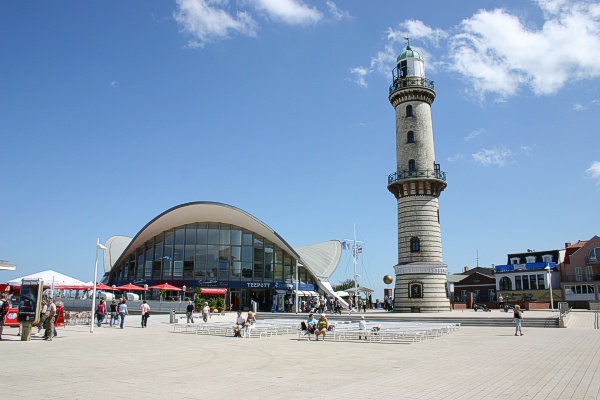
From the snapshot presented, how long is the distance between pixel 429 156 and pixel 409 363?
2703 cm

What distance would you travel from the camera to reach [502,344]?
1700cm

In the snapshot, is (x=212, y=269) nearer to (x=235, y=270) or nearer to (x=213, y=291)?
(x=235, y=270)

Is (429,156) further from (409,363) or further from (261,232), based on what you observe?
(409,363)

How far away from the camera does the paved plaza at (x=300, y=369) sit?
331 inches

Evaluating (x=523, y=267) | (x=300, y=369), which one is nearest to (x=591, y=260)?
(x=523, y=267)

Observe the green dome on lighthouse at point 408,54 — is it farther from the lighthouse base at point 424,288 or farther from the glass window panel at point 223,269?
the glass window panel at point 223,269

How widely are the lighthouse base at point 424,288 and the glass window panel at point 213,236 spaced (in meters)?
20.0

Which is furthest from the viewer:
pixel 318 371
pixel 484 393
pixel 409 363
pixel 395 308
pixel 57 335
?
pixel 395 308

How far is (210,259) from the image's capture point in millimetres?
47719

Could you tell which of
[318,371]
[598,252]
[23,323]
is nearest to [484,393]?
[318,371]

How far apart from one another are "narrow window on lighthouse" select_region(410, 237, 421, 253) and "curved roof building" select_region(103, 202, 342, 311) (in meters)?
14.8

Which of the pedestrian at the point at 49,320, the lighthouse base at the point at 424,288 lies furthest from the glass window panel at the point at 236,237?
the pedestrian at the point at 49,320

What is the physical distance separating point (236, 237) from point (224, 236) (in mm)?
1199

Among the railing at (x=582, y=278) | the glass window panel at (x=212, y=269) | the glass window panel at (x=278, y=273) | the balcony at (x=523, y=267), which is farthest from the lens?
the balcony at (x=523, y=267)
